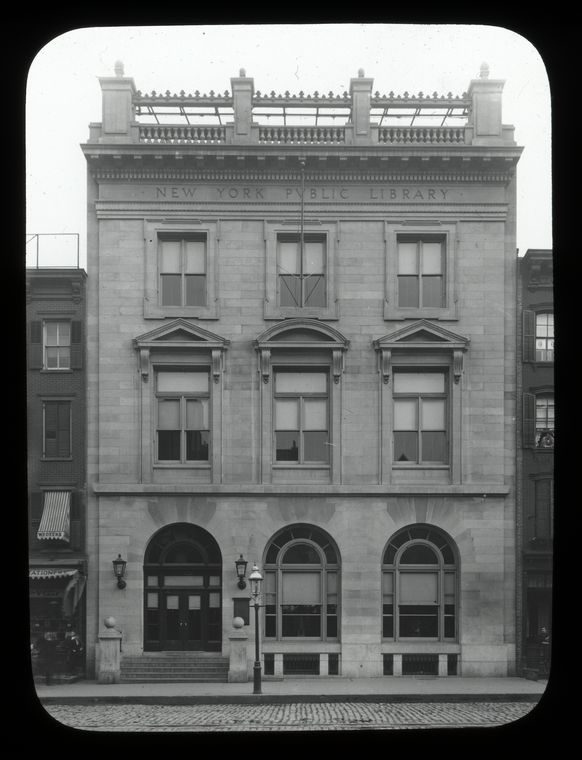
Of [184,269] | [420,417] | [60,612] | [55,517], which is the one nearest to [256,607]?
[60,612]

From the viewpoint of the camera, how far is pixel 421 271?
49.4 ft

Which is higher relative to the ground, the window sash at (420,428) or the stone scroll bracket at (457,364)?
the stone scroll bracket at (457,364)

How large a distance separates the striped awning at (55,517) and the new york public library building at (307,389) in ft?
1.86

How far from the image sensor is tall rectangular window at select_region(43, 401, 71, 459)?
45.5ft

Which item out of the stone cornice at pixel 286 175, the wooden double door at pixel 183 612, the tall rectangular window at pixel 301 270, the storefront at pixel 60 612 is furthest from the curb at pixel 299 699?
the stone cornice at pixel 286 175

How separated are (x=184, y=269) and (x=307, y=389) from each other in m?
2.89

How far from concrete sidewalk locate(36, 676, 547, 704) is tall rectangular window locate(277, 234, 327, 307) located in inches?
242

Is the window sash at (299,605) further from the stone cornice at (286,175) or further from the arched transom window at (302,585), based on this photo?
the stone cornice at (286,175)

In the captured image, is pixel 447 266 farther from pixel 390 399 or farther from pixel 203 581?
pixel 203 581

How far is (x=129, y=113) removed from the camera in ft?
46.5

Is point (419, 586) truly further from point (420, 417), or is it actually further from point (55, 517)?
point (55, 517)

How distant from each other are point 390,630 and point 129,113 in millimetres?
9429

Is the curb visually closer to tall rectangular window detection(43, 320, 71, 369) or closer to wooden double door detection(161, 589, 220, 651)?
wooden double door detection(161, 589, 220, 651)

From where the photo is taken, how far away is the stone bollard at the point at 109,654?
45.9ft
